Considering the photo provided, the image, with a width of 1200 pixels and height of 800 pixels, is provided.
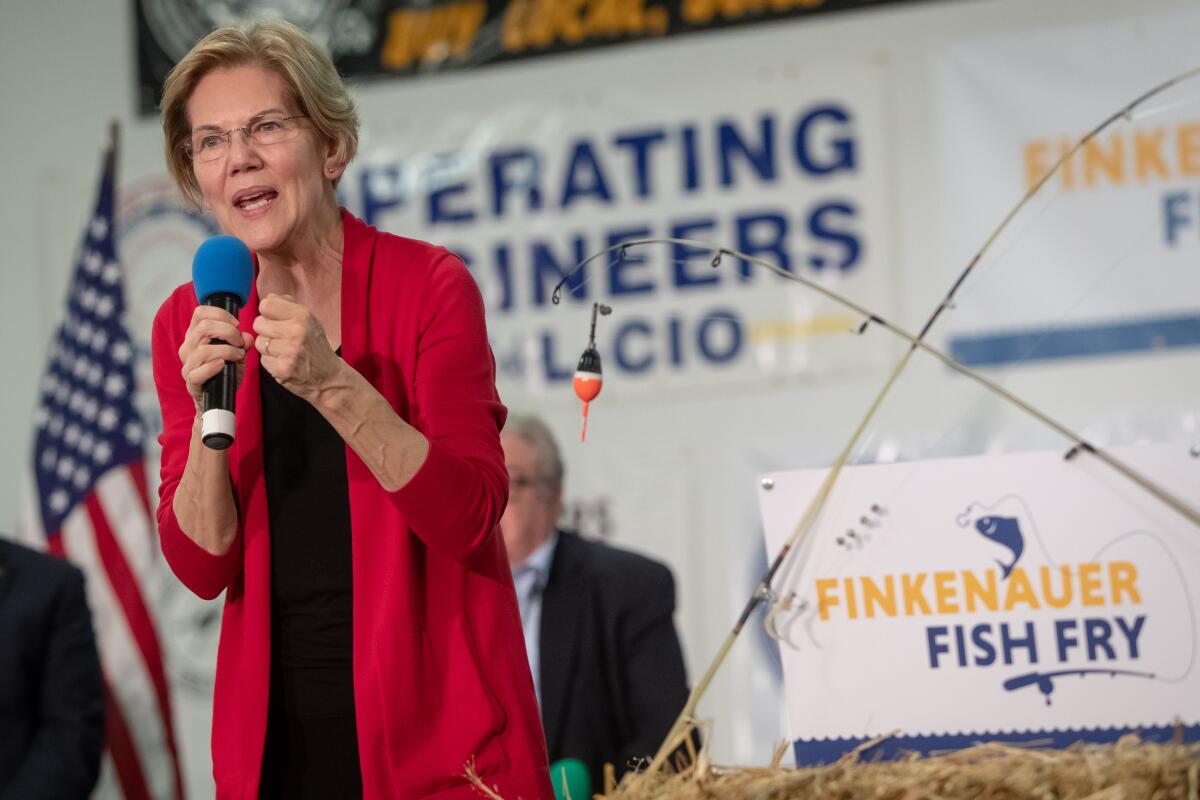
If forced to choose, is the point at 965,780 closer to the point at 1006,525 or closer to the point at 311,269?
the point at 1006,525

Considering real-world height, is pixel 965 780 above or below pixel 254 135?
below

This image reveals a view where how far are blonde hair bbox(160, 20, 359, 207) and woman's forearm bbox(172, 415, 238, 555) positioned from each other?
0.34m

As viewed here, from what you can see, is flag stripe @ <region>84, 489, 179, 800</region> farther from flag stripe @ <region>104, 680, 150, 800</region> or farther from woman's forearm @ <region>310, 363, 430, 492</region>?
woman's forearm @ <region>310, 363, 430, 492</region>

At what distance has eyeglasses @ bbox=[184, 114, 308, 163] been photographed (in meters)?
1.52

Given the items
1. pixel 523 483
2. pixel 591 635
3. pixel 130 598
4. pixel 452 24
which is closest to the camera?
pixel 591 635

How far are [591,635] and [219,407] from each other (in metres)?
2.20

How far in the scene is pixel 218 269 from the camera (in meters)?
1.48

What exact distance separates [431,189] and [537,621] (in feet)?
6.05

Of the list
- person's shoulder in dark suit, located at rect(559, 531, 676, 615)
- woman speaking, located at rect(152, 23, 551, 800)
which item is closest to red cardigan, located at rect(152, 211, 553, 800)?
woman speaking, located at rect(152, 23, 551, 800)

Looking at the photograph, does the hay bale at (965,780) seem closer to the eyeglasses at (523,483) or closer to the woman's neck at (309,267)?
the woman's neck at (309,267)

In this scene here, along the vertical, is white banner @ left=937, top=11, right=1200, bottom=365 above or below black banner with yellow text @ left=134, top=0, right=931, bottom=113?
below

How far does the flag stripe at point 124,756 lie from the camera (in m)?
4.84

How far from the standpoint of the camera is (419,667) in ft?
4.75

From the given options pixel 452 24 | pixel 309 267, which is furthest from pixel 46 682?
pixel 309 267
